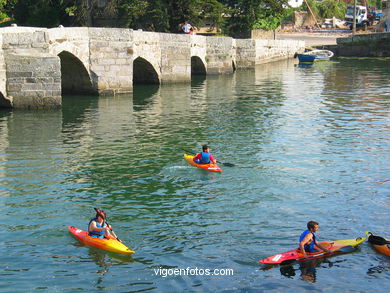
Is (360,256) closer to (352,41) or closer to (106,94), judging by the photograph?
(106,94)

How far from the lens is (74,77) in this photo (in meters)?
28.7

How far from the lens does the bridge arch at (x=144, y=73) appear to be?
33.1 meters

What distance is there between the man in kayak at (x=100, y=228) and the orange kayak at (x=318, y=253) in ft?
9.55

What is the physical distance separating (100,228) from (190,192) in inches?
140

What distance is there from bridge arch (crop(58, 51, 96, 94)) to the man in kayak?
54.8 ft

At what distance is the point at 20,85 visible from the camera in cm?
2308

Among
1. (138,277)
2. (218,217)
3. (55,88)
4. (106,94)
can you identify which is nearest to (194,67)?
(106,94)

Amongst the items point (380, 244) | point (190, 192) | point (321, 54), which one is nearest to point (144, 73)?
point (190, 192)

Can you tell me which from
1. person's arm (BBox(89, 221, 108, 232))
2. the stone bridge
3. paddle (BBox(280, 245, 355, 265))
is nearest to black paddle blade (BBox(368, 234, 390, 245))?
paddle (BBox(280, 245, 355, 265))

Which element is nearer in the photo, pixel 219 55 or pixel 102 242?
pixel 102 242

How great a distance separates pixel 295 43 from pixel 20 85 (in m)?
41.1

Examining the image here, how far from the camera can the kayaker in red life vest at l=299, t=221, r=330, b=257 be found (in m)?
10.8

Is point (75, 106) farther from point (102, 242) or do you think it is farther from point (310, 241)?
point (310, 241)

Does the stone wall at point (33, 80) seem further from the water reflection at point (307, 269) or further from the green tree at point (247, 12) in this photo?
the green tree at point (247, 12)
